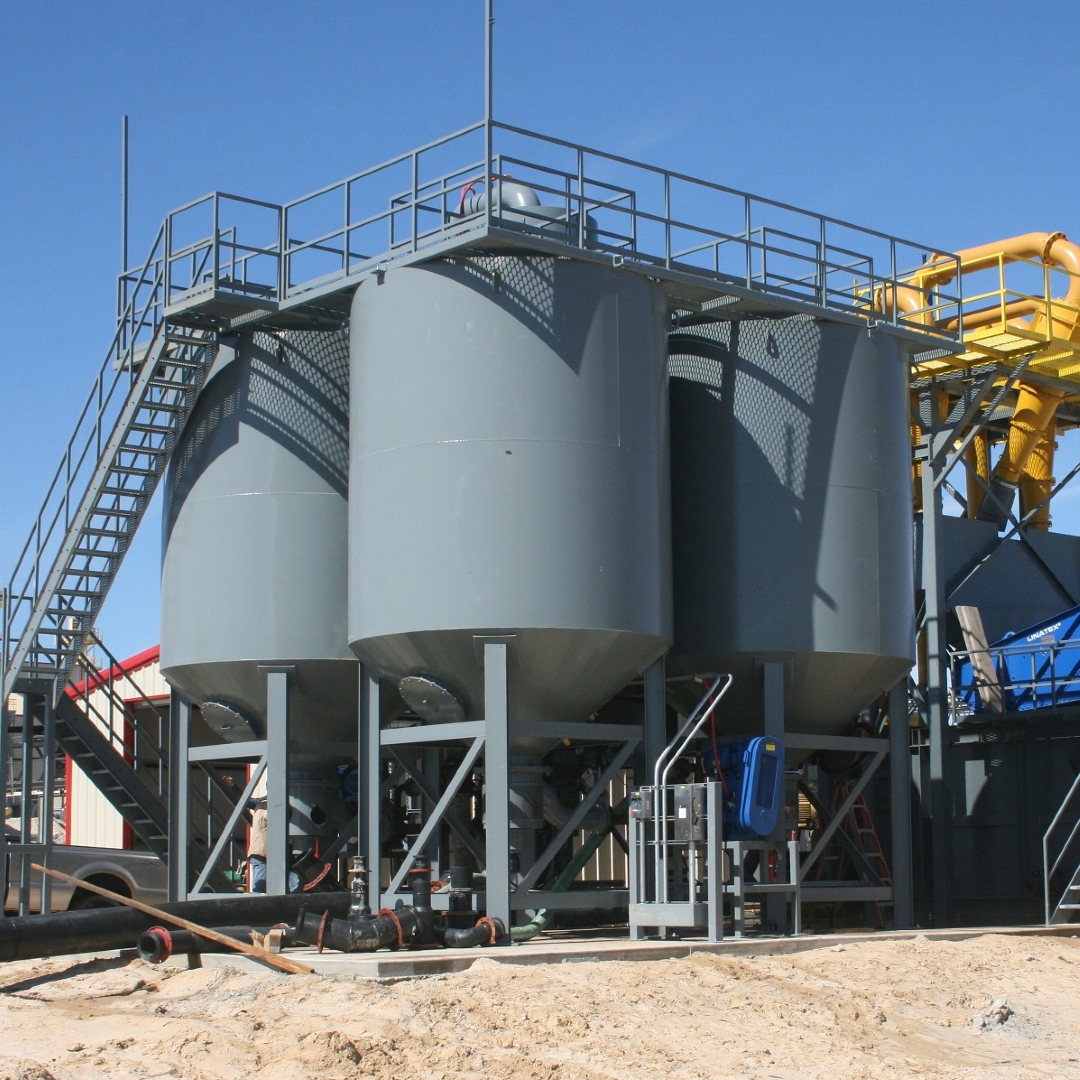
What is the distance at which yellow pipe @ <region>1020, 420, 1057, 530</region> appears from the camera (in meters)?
27.9

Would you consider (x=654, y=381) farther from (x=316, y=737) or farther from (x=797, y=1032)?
(x=797, y=1032)

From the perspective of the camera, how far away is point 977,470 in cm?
2897

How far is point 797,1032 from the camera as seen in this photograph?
13883 mm

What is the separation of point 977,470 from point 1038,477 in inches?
48.7

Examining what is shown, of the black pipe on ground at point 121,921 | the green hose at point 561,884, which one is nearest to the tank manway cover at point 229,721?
the black pipe on ground at point 121,921

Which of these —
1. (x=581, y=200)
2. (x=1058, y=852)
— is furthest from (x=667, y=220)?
(x=1058, y=852)

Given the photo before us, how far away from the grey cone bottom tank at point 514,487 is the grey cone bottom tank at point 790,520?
1627 millimetres

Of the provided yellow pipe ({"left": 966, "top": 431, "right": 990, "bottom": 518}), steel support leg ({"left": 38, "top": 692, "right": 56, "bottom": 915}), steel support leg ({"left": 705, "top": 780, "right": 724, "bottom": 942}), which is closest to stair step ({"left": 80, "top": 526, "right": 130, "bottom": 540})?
steel support leg ({"left": 38, "top": 692, "right": 56, "bottom": 915})

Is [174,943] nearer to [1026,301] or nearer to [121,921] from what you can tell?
[121,921]

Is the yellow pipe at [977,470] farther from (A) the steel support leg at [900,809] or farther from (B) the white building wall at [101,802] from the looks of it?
(B) the white building wall at [101,802]

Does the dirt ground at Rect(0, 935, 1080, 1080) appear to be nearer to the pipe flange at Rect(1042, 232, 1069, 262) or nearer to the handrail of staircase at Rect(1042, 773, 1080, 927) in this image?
the handrail of staircase at Rect(1042, 773, 1080, 927)

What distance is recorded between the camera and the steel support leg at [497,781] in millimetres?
17641

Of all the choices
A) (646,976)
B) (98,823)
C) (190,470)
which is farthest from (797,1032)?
(98,823)

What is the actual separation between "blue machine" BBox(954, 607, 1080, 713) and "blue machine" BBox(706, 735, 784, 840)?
6.21 m
